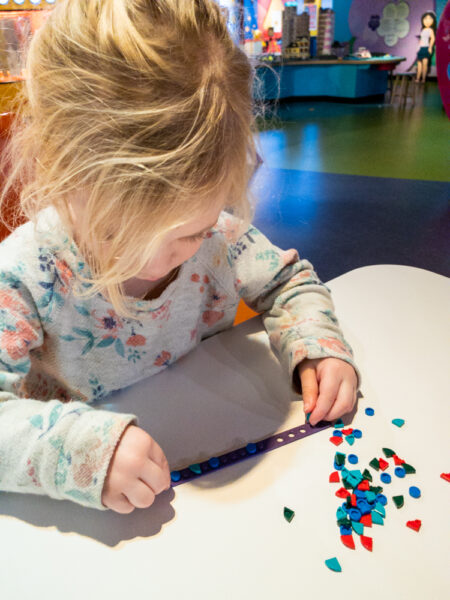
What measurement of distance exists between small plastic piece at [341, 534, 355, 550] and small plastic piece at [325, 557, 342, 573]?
22 mm

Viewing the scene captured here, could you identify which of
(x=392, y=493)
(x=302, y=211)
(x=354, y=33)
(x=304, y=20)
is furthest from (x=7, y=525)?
(x=354, y=33)

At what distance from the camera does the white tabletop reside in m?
0.44

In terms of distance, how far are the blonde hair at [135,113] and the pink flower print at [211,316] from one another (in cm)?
32

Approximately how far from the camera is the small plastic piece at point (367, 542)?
0.47 meters

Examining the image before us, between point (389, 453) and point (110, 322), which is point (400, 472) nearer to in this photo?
point (389, 453)

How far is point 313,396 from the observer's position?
2.14ft

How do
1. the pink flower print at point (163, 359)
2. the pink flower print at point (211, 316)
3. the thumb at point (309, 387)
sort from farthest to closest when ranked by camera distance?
the pink flower print at point (211, 316)
the pink flower print at point (163, 359)
the thumb at point (309, 387)

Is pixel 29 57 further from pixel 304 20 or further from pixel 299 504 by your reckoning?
pixel 304 20

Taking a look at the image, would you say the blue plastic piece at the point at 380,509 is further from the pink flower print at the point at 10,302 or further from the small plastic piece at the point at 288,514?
the pink flower print at the point at 10,302

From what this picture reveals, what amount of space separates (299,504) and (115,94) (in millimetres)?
434

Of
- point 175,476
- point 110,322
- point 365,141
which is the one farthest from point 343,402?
point 365,141

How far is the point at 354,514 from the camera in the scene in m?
0.50

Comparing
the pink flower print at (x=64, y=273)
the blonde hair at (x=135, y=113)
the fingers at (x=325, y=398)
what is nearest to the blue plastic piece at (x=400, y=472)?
the fingers at (x=325, y=398)

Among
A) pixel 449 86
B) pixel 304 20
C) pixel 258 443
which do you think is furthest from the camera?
pixel 304 20
